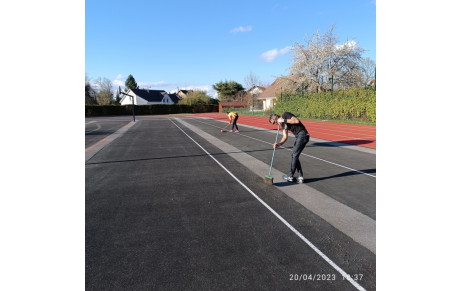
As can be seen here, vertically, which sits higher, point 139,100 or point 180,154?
point 139,100

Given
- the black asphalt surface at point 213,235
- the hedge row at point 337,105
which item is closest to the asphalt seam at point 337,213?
the black asphalt surface at point 213,235

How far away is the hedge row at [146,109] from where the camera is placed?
5556 centimetres

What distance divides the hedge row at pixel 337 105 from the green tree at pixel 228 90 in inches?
1659

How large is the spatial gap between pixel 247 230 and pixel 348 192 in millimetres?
2849

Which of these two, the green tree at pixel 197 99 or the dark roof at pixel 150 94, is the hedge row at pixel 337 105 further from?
the dark roof at pixel 150 94

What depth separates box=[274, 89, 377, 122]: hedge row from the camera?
2075 centimetres

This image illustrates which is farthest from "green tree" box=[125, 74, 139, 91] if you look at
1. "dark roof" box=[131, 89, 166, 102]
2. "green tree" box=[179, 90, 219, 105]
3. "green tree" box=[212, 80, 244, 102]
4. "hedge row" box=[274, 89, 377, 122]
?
"hedge row" box=[274, 89, 377, 122]

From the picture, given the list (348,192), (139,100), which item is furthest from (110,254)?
(139,100)

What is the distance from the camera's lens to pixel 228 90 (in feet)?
245

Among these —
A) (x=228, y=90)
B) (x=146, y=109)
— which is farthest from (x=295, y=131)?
(x=228, y=90)

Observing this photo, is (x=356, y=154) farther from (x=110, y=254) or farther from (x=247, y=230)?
(x=110, y=254)

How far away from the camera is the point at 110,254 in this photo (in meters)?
3.33

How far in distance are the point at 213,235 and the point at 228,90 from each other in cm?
7317

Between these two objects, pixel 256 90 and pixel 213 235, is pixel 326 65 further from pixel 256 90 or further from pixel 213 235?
pixel 256 90
